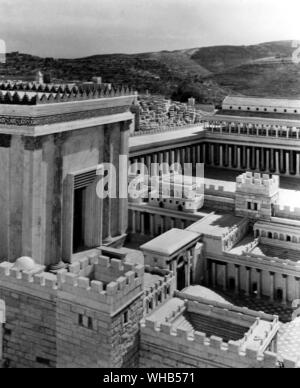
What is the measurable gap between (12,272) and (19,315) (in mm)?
1518

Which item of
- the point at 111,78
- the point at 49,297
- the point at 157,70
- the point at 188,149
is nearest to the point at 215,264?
the point at 49,297

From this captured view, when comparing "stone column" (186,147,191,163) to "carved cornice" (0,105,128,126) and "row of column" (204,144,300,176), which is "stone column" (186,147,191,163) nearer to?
"row of column" (204,144,300,176)

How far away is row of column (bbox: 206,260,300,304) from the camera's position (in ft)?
86.9

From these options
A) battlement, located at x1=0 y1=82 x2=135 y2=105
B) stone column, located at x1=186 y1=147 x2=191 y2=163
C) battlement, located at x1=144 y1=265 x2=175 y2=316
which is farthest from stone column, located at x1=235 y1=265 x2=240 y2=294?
stone column, located at x1=186 y1=147 x2=191 y2=163

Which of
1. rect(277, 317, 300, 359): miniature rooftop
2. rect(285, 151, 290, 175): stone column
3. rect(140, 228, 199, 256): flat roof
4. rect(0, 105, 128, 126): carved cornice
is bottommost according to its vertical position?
rect(277, 317, 300, 359): miniature rooftop

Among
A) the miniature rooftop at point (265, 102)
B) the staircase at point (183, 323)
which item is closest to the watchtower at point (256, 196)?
the staircase at point (183, 323)

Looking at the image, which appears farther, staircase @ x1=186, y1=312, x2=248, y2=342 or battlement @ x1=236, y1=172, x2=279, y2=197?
battlement @ x1=236, y1=172, x2=279, y2=197

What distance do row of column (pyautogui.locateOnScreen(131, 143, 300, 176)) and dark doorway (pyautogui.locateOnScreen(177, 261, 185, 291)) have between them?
2096cm

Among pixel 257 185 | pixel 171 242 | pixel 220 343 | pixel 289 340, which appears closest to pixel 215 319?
pixel 289 340

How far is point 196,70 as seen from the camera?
118 metres

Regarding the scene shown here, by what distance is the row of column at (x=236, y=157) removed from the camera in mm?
49031

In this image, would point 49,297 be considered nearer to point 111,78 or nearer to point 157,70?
point 111,78

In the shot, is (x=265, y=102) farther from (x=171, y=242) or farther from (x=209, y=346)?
(x=209, y=346)
